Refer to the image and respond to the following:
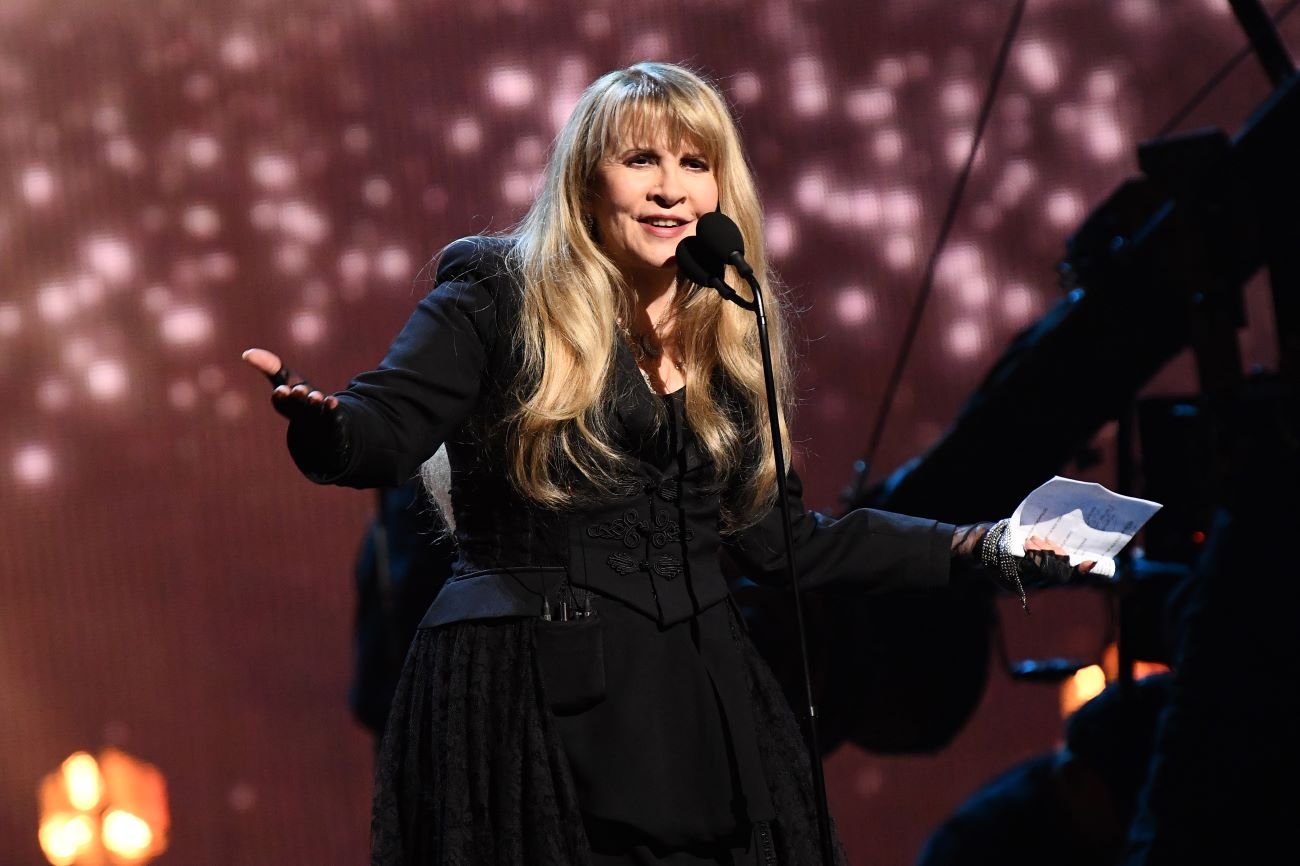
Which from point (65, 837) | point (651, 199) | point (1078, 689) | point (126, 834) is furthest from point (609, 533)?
point (65, 837)

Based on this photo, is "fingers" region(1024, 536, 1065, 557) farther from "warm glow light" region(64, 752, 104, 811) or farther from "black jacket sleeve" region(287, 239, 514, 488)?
"warm glow light" region(64, 752, 104, 811)

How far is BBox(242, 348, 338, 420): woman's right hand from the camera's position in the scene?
117 cm

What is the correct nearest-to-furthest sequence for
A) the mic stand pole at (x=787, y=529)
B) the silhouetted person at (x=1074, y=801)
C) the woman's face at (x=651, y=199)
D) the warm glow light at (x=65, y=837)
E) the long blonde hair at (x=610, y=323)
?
1. the mic stand pole at (x=787, y=529)
2. the long blonde hair at (x=610, y=323)
3. the woman's face at (x=651, y=199)
4. the silhouetted person at (x=1074, y=801)
5. the warm glow light at (x=65, y=837)

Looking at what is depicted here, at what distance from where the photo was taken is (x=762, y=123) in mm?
3004

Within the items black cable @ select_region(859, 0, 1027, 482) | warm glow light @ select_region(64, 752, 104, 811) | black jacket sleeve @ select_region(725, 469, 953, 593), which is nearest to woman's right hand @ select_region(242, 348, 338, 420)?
black jacket sleeve @ select_region(725, 469, 953, 593)

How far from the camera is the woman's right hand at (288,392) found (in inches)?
46.3

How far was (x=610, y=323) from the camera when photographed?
1498 mm

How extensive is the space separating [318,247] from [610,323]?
1664 millimetres

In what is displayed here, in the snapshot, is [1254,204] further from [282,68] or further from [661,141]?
[282,68]

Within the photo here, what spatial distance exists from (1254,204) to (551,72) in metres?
1.48

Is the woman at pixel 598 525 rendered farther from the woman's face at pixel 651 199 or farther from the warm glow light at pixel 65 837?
the warm glow light at pixel 65 837

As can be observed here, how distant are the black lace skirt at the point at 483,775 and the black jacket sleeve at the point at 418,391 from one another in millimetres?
211

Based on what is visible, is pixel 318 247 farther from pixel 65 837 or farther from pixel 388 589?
pixel 65 837

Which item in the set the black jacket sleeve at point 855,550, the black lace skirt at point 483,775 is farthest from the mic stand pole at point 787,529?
the black jacket sleeve at point 855,550
